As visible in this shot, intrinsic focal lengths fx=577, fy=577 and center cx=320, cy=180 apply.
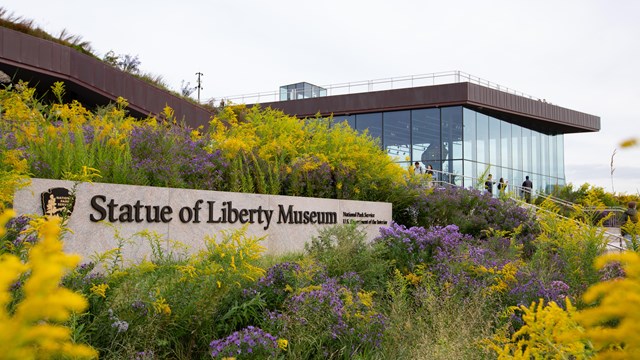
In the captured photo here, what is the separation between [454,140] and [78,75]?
18.3 meters

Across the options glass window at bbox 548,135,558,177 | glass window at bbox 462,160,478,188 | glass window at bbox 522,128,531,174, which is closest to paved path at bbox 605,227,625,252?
glass window at bbox 462,160,478,188

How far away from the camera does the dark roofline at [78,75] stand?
A: 53.5ft

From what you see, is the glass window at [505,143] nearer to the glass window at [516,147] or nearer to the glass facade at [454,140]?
the glass facade at [454,140]

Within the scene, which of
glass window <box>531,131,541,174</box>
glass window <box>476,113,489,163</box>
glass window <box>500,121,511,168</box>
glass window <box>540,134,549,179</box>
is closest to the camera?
glass window <box>476,113,489,163</box>

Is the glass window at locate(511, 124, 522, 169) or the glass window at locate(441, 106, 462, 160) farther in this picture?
the glass window at locate(511, 124, 522, 169)

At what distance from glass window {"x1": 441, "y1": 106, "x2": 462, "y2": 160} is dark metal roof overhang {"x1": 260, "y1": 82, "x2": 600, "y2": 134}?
605 millimetres

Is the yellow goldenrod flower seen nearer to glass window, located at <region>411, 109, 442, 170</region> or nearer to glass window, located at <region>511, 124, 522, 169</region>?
glass window, located at <region>411, 109, 442, 170</region>

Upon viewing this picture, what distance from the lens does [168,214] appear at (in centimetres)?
693

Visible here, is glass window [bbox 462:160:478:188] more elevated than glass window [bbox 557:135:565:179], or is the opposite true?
glass window [bbox 557:135:565:179]

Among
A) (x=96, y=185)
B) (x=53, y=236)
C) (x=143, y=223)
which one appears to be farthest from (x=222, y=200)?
(x=53, y=236)

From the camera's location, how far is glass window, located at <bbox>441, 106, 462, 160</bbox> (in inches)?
1148

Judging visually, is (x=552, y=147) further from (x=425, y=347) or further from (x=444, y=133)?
(x=425, y=347)

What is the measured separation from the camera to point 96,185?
20.4ft

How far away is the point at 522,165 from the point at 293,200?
93.5 feet
